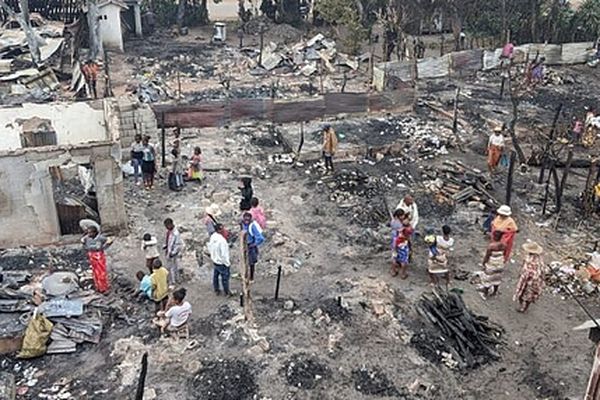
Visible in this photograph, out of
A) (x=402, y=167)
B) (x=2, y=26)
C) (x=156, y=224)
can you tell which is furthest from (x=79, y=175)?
(x=2, y=26)

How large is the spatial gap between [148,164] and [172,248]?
13.3 ft

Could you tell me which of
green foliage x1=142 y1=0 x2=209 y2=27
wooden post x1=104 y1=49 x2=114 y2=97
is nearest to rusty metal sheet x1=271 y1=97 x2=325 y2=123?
wooden post x1=104 y1=49 x2=114 y2=97

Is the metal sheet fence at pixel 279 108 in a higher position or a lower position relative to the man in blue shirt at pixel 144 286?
higher

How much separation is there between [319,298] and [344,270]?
117 centimetres

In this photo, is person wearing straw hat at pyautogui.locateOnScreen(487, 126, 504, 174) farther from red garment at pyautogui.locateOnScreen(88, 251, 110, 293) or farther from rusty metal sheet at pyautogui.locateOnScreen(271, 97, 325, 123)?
red garment at pyautogui.locateOnScreen(88, 251, 110, 293)

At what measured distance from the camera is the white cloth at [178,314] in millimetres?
10031

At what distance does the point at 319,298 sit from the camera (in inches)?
454

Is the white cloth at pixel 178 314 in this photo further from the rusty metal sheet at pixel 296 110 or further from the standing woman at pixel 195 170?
the rusty metal sheet at pixel 296 110

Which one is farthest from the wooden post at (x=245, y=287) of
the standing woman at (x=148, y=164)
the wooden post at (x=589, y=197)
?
the wooden post at (x=589, y=197)

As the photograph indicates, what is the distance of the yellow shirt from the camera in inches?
413

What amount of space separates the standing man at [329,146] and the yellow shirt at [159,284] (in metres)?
6.47

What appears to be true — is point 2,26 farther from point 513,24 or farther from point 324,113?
point 513,24

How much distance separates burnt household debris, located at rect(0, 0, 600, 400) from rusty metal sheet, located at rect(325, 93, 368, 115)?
0.07 metres

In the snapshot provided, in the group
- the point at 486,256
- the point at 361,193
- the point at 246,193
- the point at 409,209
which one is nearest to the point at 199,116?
the point at 246,193
